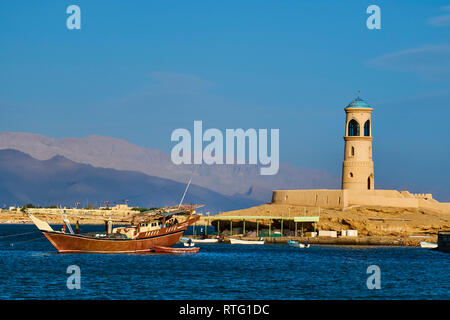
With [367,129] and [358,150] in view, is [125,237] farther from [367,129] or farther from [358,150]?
[367,129]

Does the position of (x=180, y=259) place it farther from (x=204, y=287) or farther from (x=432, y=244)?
(x=432, y=244)

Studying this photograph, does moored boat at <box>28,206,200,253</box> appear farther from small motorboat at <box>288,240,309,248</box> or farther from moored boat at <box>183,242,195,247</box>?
small motorboat at <box>288,240,309,248</box>

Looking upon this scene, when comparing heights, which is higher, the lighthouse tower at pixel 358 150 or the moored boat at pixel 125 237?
the lighthouse tower at pixel 358 150

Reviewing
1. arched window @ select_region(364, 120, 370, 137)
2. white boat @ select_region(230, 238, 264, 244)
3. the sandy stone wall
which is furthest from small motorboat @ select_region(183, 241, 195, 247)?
arched window @ select_region(364, 120, 370, 137)

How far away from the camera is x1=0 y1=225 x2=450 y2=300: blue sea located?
5019cm

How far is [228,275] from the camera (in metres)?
62.5

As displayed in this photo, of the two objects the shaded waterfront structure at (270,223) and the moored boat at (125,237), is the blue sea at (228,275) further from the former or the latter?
the shaded waterfront structure at (270,223)

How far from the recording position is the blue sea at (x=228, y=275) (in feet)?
165

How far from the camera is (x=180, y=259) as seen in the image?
260 ft

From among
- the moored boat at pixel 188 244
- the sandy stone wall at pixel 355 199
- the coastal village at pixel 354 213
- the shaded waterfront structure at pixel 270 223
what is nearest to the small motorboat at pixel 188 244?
the moored boat at pixel 188 244

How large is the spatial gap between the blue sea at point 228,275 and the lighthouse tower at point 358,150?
27.5 meters
